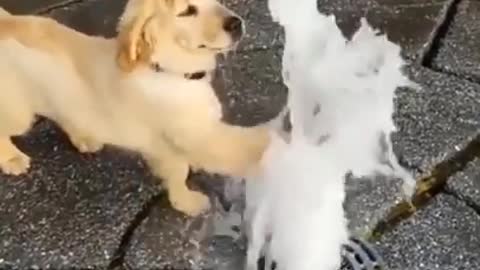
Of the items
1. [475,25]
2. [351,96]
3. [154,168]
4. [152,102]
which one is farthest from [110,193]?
[475,25]

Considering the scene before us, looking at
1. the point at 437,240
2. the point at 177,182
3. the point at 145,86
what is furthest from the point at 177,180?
the point at 437,240

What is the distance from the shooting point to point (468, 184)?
4.42ft

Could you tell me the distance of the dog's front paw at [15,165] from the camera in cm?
135

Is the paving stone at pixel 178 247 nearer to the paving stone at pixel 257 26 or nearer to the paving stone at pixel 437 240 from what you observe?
the paving stone at pixel 437 240

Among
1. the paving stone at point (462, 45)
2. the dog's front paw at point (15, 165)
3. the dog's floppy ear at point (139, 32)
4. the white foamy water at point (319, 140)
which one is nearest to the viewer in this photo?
the dog's floppy ear at point (139, 32)

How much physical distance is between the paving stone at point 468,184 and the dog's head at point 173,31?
1.13ft

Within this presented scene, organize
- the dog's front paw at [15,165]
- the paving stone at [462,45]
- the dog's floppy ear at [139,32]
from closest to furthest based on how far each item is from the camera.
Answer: the dog's floppy ear at [139,32] < the dog's front paw at [15,165] < the paving stone at [462,45]

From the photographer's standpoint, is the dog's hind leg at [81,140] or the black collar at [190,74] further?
the dog's hind leg at [81,140]

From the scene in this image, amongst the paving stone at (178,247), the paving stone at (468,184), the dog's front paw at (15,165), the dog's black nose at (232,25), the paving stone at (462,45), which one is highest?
the dog's black nose at (232,25)

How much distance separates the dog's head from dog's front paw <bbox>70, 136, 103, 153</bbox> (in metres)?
0.20

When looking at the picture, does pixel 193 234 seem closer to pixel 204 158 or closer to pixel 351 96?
pixel 204 158

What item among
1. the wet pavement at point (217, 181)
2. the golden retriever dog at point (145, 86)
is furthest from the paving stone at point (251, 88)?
the golden retriever dog at point (145, 86)

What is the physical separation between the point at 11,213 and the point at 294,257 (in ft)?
1.16

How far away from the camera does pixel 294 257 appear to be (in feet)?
4.04
